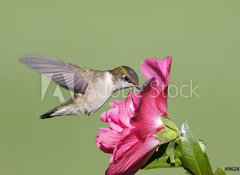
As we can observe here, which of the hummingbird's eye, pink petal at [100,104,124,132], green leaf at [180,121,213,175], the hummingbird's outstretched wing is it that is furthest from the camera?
the hummingbird's eye

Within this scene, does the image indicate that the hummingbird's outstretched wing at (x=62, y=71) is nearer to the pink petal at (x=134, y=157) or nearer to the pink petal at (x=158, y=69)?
the pink petal at (x=158, y=69)

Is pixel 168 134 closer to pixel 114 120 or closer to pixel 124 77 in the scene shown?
pixel 114 120

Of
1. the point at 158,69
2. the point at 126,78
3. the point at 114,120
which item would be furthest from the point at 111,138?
the point at 126,78

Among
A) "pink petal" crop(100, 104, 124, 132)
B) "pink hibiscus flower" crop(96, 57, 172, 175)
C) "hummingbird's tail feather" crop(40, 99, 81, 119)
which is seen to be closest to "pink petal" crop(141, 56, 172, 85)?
"pink hibiscus flower" crop(96, 57, 172, 175)

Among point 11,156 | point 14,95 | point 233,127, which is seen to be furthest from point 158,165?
point 14,95

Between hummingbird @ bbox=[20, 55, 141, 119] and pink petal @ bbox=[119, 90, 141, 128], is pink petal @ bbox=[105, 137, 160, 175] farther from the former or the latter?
hummingbird @ bbox=[20, 55, 141, 119]

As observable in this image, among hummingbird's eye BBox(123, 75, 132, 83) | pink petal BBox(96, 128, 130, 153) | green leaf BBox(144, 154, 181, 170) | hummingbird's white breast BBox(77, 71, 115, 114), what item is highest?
hummingbird's eye BBox(123, 75, 132, 83)
